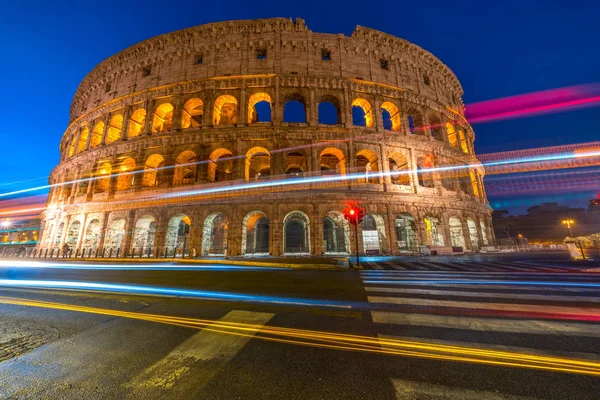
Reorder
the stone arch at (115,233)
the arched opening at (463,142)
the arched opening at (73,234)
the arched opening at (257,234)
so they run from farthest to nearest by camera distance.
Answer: the arched opening at (463,142)
the arched opening at (257,234)
the arched opening at (73,234)
the stone arch at (115,233)

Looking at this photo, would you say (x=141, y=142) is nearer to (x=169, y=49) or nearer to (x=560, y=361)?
(x=169, y=49)

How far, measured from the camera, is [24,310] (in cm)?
426

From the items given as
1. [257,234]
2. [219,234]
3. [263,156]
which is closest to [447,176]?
[263,156]

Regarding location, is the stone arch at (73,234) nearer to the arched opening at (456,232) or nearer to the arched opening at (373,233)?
the arched opening at (373,233)

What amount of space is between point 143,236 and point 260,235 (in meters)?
10.3

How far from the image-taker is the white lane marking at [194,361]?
198 cm

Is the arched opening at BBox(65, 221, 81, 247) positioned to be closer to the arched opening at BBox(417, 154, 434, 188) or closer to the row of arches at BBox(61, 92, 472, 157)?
the row of arches at BBox(61, 92, 472, 157)

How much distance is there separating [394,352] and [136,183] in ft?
76.6

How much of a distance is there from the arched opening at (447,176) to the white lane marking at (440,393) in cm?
2285

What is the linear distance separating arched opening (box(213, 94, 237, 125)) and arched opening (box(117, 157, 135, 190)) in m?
8.76

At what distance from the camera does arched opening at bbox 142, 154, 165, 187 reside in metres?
19.6

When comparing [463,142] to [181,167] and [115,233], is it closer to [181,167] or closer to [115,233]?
[181,167]

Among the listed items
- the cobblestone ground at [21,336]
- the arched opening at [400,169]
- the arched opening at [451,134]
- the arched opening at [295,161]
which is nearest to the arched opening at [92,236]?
the arched opening at [295,161]

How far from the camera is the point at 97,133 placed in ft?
80.1
